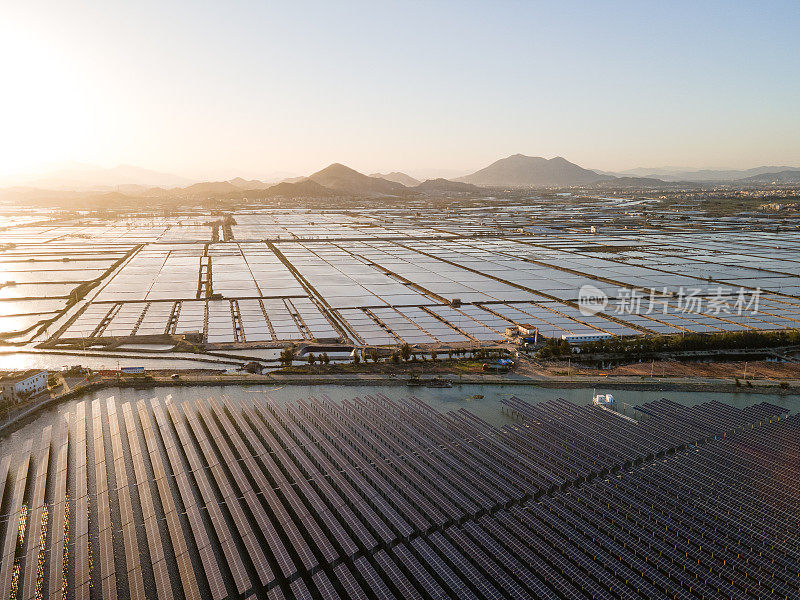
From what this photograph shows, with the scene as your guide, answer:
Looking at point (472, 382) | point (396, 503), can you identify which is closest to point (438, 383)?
point (472, 382)

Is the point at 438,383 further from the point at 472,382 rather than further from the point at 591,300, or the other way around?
the point at 591,300

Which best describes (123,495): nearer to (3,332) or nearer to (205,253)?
(3,332)

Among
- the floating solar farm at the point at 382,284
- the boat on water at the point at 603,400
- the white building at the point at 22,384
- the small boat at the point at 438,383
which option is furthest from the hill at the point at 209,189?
the boat on water at the point at 603,400

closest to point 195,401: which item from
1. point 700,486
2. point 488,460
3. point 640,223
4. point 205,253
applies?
point 488,460

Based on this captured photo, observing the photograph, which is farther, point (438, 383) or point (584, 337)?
point (584, 337)

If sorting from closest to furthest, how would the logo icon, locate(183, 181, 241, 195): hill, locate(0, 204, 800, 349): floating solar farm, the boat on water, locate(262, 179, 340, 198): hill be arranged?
the boat on water < locate(0, 204, 800, 349): floating solar farm < the logo icon < locate(262, 179, 340, 198): hill < locate(183, 181, 241, 195): hill

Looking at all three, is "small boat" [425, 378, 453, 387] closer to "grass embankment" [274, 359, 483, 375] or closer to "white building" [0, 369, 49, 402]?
"grass embankment" [274, 359, 483, 375]

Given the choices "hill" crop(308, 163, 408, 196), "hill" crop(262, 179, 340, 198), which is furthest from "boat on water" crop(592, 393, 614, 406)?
"hill" crop(308, 163, 408, 196)
